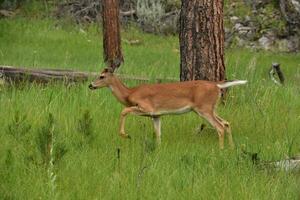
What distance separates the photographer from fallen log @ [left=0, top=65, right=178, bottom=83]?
35.7 ft

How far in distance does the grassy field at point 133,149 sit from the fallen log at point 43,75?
40 cm

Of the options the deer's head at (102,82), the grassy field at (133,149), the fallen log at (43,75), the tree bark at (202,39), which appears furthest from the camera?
the fallen log at (43,75)

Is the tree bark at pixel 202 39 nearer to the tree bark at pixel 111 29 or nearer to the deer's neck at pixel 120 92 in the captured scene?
the deer's neck at pixel 120 92

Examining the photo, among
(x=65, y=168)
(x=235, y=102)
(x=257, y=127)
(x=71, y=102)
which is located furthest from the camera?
(x=235, y=102)

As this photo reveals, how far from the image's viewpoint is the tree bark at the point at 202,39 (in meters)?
10.1

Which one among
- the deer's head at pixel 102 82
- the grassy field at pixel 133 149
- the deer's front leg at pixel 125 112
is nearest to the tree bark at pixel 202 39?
the grassy field at pixel 133 149

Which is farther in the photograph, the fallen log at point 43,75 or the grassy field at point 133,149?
the fallen log at point 43,75

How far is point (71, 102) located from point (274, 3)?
712 inches

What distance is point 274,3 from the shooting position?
2603cm

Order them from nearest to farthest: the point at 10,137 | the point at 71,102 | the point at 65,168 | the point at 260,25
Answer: the point at 65,168 < the point at 10,137 < the point at 71,102 < the point at 260,25

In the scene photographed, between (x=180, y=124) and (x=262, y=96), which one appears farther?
(x=262, y=96)

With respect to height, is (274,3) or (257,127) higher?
(274,3)

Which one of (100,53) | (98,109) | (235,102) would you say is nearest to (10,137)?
(98,109)

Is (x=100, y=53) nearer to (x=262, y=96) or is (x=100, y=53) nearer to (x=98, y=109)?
(x=262, y=96)
